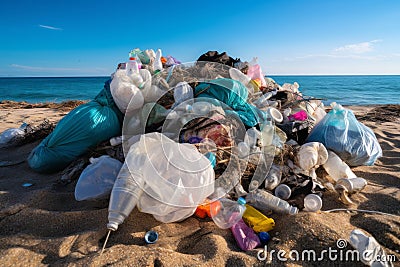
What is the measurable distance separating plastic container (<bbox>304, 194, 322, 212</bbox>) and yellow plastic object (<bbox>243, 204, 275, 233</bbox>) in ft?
0.95

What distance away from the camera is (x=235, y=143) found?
6.19 ft

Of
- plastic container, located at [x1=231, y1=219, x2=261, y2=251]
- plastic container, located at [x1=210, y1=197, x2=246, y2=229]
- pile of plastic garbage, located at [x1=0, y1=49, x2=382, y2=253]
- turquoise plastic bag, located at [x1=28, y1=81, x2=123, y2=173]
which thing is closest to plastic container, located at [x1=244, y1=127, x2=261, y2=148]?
pile of plastic garbage, located at [x1=0, y1=49, x2=382, y2=253]

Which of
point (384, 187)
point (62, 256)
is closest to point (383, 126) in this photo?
point (384, 187)

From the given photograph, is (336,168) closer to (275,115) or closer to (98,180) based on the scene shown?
(275,115)

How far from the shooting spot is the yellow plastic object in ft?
4.62

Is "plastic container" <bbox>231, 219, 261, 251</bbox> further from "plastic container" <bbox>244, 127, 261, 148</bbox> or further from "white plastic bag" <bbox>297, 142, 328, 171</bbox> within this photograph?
"white plastic bag" <bbox>297, 142, 328, 171</bbox>

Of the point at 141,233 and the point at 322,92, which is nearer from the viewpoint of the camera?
the point at 141,233

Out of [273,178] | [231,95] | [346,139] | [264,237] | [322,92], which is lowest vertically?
[322,92]

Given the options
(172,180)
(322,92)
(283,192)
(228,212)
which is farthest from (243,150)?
(322,92)

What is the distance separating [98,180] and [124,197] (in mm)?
379

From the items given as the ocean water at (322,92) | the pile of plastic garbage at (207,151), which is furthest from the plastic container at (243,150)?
the ocean water at (322,92)

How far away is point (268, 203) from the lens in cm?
160

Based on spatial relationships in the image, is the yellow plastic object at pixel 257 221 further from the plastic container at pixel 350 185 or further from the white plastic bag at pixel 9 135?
the white plastic bag at pixel 9 135

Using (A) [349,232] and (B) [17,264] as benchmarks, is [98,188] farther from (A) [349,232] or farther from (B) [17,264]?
(A) [349,232]
